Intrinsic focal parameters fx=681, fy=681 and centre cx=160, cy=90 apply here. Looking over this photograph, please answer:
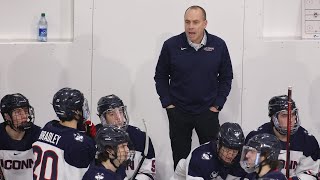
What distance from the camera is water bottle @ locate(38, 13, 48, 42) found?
19.7 ft

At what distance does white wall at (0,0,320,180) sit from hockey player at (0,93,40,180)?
1299mm

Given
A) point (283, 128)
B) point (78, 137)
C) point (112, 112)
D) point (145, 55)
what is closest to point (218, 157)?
point (283, 128)

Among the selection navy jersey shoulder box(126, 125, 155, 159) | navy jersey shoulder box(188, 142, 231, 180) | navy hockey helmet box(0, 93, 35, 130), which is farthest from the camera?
navy jersey shoulder box(126, 125, 155, 159)

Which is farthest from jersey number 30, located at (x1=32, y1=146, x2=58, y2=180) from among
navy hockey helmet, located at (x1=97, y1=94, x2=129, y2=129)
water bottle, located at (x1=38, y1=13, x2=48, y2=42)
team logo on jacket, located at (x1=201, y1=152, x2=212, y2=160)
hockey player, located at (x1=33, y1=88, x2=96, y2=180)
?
water bottle, located at (x1=38, y1=13, x2=48, y2=42)

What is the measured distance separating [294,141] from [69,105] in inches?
63.6

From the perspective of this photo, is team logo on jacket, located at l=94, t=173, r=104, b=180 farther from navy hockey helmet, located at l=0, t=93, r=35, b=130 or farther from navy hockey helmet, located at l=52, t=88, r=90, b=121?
navy hockey helmet, located at l=0, t=93, r=35, b=130

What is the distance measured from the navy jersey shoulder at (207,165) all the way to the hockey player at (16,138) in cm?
115

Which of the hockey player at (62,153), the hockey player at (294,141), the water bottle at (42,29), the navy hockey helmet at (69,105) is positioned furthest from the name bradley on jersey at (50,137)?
the water bottle at (42,29)

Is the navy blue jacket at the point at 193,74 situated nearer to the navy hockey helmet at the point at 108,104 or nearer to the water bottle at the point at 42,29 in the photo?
the navy hockey helmet at the point at 108,104

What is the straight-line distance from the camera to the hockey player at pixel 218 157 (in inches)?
170

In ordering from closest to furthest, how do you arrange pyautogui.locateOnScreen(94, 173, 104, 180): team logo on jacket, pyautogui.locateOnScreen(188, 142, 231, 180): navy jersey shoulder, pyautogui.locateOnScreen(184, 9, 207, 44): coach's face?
pyautogui.locateOnScreen(94, 173, 104, 180): team logo on jacket, pyautogui.locateOnScreen(188, 142, 231, 180): navy jersey shoulder, pyautogui.locateOnScreen(184, 9, 207, 44): coach's face

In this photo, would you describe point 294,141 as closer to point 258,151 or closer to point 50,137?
point 258,151

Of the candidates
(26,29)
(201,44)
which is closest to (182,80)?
(201,44)

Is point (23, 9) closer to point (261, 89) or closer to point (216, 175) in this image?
point (261, 89)
